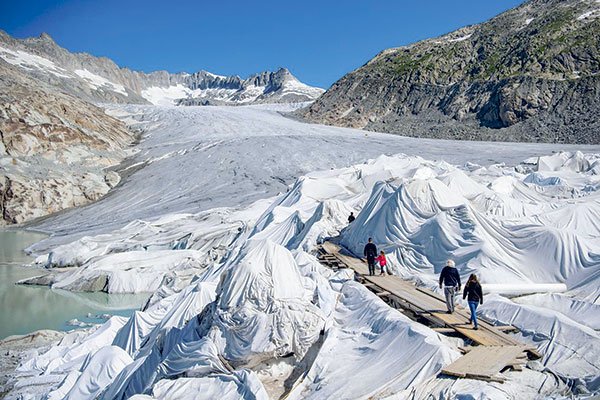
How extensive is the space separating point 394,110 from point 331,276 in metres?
68.7

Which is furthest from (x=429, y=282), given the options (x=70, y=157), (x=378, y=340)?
(x=70, y=157)

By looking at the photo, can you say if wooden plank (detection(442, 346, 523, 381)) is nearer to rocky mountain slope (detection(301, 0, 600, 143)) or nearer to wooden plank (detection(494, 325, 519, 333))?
wooden plank (detection(494, 325, 519, 333))

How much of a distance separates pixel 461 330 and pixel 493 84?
2611 inches

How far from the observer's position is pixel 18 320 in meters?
22.3

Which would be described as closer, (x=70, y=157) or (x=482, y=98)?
(x=70, y=157)

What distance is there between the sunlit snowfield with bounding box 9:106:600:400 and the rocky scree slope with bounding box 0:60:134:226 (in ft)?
56.7

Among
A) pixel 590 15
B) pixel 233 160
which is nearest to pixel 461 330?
pixel 233 160

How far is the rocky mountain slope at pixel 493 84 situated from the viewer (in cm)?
6053

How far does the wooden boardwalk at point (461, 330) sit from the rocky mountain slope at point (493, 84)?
48.9 meters

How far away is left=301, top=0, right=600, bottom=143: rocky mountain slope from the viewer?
199 ft

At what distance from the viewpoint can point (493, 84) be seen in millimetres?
69938

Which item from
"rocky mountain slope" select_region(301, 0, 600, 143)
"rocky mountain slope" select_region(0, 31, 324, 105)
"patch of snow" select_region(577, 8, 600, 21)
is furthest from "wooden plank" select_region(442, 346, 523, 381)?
"rocky mountain slope" select_region(0, 31, 324, 105)

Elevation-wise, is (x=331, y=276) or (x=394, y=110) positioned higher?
(x=394, y=110)

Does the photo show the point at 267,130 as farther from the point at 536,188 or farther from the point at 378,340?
the point at 378,340
